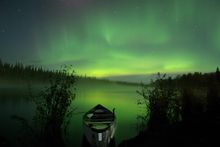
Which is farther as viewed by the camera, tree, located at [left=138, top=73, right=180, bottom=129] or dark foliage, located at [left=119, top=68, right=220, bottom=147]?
tree, located at [left=138, top=73, right=180, bottom=129]

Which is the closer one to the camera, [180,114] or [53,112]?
[53,112]

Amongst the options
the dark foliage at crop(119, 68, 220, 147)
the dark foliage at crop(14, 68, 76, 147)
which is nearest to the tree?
the dark foliage at crop(119, 68, 220, 147)

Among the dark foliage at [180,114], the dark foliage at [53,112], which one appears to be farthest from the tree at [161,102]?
the dark foliage at [53,112]

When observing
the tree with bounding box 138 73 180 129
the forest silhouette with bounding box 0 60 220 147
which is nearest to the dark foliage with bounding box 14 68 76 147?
the forest silhouette with bounding box 0 60 220 147

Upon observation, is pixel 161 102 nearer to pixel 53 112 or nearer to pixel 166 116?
pixel 166 116

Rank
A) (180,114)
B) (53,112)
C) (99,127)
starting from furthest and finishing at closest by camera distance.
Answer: (180,114) → (99,127) → (53,112)

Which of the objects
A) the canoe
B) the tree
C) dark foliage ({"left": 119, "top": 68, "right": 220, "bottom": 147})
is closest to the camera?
dark foliage ({"left": 119, "top": 68, "right": 220, "bottom": 147})

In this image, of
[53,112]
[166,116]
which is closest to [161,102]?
[166,116]

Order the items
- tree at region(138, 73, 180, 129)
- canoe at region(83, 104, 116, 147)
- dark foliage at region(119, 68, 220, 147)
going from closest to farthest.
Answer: dark foliage at region(119, 68, 220, 147) < canoe at region(83, 104, 116, 147) < tree at region(138, 73, 180, 129)

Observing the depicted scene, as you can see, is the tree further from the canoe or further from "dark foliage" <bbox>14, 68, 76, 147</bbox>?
"dark foliage" <bbox>14, 68, 76, 147</bbox>

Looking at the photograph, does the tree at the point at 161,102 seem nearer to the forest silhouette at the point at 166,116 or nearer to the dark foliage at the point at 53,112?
the forest silhouette at the point at 166,116

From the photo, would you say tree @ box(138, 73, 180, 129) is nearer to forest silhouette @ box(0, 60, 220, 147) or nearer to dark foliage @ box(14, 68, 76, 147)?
forest silhouette @ box(0, 60, 220, 147)

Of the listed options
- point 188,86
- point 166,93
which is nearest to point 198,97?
point 188,86

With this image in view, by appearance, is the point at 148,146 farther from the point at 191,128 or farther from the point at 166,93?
the point at 166,93
